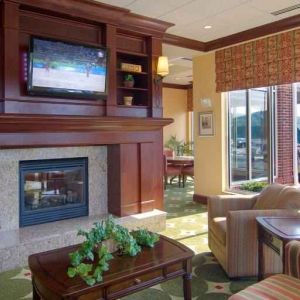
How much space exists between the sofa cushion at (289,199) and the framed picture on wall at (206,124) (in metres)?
2.86

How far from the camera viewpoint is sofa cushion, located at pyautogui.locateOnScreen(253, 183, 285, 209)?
10.5ft

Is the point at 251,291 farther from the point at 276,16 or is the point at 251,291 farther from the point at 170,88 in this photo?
the point at 170,88

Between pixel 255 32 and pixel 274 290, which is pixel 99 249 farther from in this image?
pixel 255 32

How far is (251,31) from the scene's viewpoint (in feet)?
16.3

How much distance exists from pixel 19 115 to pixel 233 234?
2384 millimetres

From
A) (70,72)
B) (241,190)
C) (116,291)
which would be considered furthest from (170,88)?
(116,291)

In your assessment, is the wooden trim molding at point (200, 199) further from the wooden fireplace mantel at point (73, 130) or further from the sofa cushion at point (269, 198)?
the sofa cushion at point (269, 198)

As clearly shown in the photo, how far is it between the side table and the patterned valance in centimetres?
263

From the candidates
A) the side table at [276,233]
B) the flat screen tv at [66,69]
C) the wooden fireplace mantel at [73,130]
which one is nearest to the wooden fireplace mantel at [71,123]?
the wooden fireplace mantel at [73,130]

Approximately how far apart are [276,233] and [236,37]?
12.3 feet

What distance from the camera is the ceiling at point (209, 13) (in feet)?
13.1

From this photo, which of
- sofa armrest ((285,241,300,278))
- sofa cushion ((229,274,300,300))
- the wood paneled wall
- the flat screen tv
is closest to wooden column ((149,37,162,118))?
the wood paneled wall

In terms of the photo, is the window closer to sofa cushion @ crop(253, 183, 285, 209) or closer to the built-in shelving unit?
the built-in shelving unit

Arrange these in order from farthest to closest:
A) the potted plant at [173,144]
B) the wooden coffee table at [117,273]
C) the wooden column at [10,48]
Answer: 1. the potted plant at [173,144]
2. the wooden column at [10,48]
3. the wooden coffee table at [117,273]
